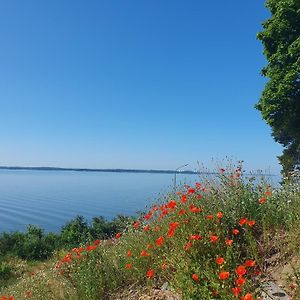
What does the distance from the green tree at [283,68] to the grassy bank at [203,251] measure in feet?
40.1

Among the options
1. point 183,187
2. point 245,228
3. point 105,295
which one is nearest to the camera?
point 245,228

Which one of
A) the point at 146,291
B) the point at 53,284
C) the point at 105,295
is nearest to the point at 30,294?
the point at 53,284

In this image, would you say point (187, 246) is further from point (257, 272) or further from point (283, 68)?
point (283, 68)

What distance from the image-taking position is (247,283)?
10.7 feet

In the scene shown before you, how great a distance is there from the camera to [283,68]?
17000mm

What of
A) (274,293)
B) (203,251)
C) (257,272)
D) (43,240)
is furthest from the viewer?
(43,240)

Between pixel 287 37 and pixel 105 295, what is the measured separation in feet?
52.9

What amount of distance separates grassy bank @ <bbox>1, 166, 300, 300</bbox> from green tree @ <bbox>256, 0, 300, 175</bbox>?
12235mm

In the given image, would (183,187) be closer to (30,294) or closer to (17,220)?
(30,294)

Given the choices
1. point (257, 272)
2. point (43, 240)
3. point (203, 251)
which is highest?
point (203, 251)

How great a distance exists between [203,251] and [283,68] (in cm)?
1491

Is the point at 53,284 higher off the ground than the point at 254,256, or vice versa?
the point at 254,256

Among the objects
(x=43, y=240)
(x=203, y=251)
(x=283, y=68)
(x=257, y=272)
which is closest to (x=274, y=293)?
(x=257, y=272)

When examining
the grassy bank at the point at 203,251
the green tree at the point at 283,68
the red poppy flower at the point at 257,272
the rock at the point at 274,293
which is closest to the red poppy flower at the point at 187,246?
the grassy bank at the point at 203,251
